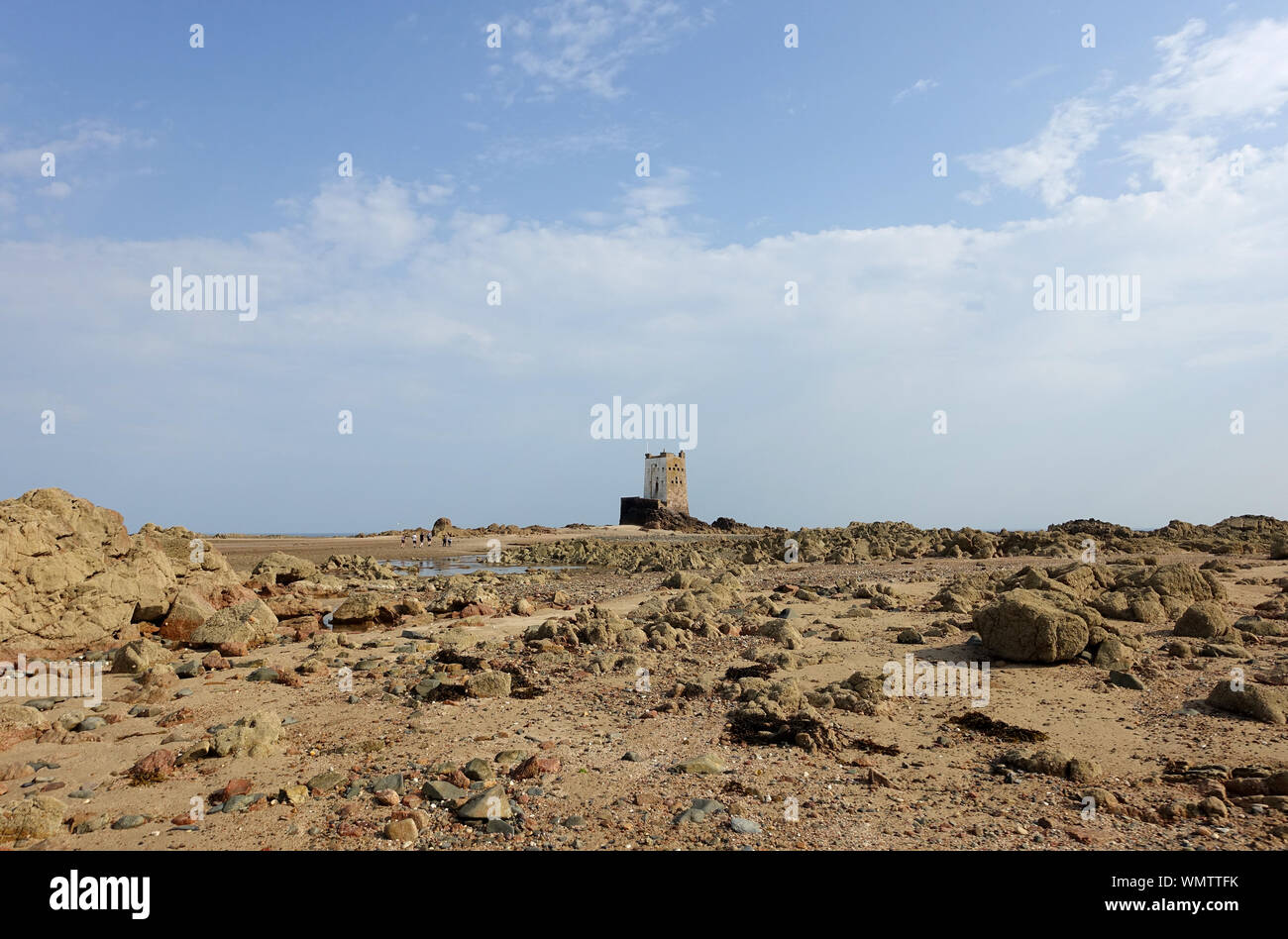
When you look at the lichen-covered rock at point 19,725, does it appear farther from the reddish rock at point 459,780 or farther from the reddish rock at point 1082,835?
the reddish rock at point 1082,835

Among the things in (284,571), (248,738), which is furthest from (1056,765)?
(284,571)

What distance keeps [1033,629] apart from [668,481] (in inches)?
2787

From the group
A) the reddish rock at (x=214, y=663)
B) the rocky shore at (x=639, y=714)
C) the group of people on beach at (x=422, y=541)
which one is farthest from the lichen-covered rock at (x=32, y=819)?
the group of people on beach at (x=422, y=541)

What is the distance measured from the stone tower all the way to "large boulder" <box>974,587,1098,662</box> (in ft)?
224

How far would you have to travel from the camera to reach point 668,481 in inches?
3155

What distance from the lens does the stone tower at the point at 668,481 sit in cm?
7938

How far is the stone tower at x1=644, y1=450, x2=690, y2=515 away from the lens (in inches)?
3125

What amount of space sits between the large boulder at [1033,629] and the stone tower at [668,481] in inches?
2690

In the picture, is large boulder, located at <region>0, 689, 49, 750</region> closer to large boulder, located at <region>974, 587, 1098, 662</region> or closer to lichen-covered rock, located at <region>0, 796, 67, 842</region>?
lichen-covered rock, located at <region>0, 796, 67, 842</region>

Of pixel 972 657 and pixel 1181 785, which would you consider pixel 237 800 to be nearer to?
pixel 1181 785

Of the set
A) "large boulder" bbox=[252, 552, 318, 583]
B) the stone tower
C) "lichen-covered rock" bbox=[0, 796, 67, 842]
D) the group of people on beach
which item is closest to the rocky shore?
"lichen-covered rock" bbox=[0, 796, 67, 842]
